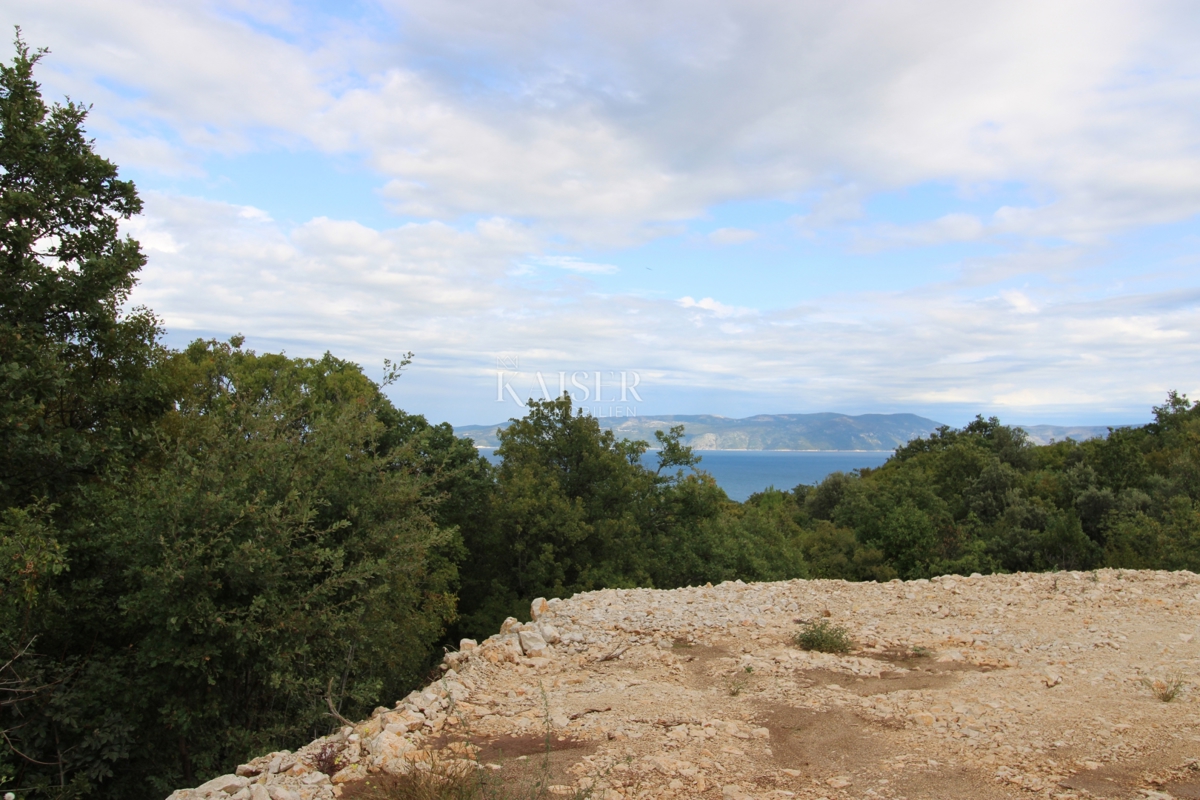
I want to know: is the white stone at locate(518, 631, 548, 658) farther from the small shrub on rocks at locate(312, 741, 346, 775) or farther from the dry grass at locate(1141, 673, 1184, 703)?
the dry grass at locate(1141, 673, 1184, 703)

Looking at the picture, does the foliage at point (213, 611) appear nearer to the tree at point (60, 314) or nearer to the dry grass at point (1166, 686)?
the tree at point (60, 314)

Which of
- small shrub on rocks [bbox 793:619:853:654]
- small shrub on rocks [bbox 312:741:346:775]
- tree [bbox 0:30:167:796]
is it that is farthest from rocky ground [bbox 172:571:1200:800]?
tree [bbox 0:30:167:796]

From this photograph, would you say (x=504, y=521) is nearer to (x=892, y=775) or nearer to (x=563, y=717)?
(x=563, y=717)

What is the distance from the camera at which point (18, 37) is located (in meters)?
8.77

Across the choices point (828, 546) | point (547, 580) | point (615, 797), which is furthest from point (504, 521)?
point (828, 546)

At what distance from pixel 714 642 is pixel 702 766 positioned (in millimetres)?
3627

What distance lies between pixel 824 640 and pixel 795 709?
83.9 inches

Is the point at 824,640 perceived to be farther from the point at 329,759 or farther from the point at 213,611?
the point at 213,611

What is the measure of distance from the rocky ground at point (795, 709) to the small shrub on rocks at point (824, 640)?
0.16 m

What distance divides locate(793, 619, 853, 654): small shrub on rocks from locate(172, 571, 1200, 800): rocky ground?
158 millimetres

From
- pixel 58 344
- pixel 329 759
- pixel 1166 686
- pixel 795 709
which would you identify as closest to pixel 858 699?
pixel 795 709

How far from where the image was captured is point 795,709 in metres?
6.07

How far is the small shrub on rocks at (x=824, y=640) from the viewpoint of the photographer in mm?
7906

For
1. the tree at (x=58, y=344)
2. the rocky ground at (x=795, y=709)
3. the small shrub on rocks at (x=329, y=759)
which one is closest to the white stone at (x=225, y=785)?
the rocky ground at (x=795, y=709)
